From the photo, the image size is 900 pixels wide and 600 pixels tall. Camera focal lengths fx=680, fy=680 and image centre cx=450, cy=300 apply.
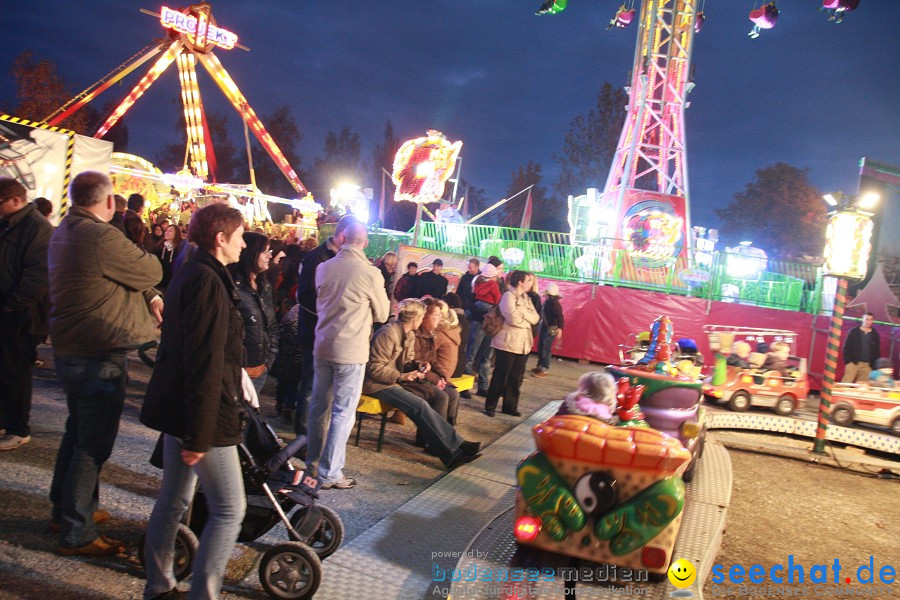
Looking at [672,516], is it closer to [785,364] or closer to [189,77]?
[785,364]

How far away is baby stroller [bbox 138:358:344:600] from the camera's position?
360cm

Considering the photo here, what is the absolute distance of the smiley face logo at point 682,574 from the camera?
13.8 ft

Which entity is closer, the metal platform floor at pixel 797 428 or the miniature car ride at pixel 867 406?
the metal platform floor at pixel 797 428

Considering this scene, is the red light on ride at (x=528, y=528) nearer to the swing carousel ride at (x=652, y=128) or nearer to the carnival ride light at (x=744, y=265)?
the carnival ride light at (x=744, y=265)

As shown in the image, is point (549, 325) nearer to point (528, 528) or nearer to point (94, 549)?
point (528, 528)

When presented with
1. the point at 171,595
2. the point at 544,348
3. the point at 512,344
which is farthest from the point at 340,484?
the point at 544,348

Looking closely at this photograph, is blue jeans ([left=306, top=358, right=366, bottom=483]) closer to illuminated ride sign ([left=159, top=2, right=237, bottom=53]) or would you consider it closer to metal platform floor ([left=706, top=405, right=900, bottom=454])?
metal platform floor ([left=706, top=405, right=900, bottom=454])

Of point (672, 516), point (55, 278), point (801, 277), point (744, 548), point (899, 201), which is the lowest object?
point (744, 548)

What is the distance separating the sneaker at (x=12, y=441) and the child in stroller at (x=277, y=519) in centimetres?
235

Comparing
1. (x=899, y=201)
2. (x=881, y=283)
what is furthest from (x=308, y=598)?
(x=881, y=283)

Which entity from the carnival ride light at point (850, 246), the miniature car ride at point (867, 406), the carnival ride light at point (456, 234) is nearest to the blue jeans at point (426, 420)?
the carnival ride light at point (850, 246)

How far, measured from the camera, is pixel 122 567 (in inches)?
149

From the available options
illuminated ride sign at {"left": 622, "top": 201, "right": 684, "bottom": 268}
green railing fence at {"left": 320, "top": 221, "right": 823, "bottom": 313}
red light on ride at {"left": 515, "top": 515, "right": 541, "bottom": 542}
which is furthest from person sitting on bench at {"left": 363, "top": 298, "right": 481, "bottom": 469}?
illuminated ride sign at {"left": 622, "top": 201, "right": 684, "bottom": 268}

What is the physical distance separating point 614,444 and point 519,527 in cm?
79
